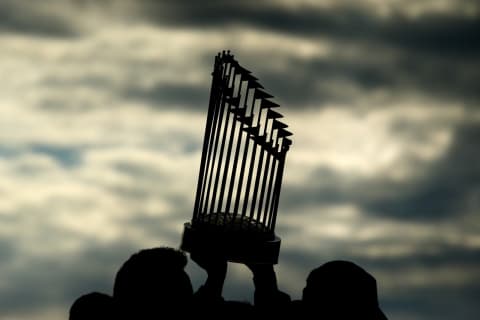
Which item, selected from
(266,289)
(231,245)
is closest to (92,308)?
(231,245)

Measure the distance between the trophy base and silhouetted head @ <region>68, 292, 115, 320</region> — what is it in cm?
175

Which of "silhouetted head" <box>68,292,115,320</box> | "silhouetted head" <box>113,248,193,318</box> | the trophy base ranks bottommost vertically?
"silhouetted head" <box>68,292,115,320</box>

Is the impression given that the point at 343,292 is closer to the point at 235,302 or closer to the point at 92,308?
the point at 235,302

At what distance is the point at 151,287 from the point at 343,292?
333 cm

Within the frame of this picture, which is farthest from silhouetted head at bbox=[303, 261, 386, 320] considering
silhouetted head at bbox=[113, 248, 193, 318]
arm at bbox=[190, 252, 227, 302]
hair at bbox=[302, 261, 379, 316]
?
silhouetted head at bbox=[113, 248, 193, 318]

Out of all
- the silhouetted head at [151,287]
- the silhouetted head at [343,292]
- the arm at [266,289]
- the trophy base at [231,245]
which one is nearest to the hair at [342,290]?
the silhouetted head at [343,292]

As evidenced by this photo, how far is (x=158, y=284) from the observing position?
511 inches

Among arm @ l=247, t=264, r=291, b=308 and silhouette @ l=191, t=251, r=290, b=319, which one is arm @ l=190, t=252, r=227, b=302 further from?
arm @ l=247, t=264, r=291, b=308

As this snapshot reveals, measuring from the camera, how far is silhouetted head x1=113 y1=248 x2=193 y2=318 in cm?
1296

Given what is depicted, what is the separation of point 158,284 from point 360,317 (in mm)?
3568

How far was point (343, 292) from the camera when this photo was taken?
1324cm

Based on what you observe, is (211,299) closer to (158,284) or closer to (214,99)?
(158,284)

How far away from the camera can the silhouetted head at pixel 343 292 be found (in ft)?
43.5

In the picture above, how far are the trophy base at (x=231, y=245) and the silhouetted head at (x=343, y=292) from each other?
98cm
